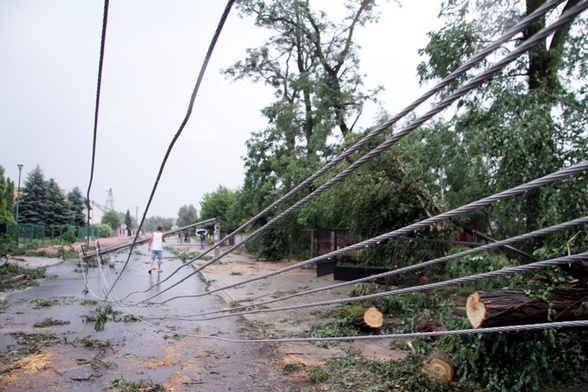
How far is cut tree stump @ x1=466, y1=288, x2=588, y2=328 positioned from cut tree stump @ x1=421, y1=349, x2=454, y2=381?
1.78 feet

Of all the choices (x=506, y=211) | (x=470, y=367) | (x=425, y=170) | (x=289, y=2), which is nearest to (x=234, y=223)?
(x=289, y=2)

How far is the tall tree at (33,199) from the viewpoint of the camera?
143ft

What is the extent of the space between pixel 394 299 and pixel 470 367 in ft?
11.0

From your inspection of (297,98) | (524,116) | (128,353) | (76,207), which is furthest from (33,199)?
(524,116)

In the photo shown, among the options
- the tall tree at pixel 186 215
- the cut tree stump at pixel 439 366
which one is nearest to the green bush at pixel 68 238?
the cut tree stump at pixel 439 366

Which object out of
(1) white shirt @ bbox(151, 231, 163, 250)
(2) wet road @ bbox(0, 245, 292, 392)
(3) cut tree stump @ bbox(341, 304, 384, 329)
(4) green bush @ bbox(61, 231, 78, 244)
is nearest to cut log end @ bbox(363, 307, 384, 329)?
(3) cut tree stump @ bbox(341, 304, 384, 329)

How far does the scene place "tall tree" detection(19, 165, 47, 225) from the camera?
43719mm

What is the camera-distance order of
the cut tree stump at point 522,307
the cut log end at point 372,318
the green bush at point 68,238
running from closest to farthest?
the cut tree stump at point 522,307, the cut log end at point 372,318, the green bush at point 68,238

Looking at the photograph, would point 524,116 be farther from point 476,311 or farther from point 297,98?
point 297,98

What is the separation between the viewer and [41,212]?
147ft

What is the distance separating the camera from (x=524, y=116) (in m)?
6.68

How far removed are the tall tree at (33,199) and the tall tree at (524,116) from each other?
151 ft

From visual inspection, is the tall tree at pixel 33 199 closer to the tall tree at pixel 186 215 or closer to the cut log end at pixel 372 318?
the cut log end at pixel 372 318

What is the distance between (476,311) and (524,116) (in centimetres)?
397
